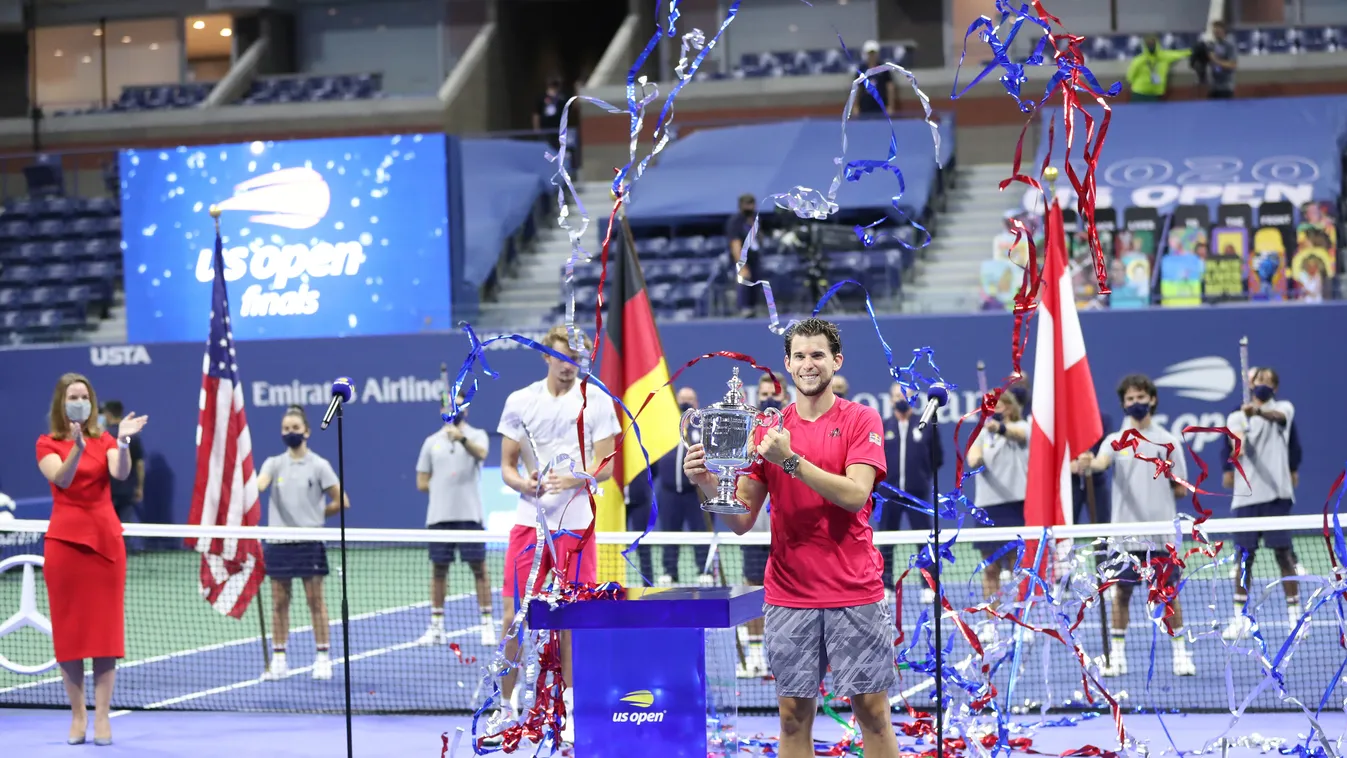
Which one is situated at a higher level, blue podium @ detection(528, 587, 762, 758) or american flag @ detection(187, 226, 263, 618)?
american flag @ detection(187, 226, 263, 618)

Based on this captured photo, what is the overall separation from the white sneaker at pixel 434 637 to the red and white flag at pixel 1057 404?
403cm

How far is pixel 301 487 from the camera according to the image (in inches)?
402

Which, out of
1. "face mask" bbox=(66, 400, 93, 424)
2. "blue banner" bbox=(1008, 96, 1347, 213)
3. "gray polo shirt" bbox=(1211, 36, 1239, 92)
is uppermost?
"gray polo shirt" bbox=(1211, 36, 1239, 92)

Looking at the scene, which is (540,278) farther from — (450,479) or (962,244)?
(450,479)

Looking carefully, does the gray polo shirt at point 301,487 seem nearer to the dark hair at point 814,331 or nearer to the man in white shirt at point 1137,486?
the man in white shirt at point 1137,486

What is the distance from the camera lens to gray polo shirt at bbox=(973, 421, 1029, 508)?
34.2 feet

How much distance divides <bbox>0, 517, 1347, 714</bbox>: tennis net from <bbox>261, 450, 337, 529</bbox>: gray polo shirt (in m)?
0.36

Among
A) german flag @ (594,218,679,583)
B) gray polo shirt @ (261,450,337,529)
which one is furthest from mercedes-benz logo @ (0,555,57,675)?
german flag @ (594,218,679,583)

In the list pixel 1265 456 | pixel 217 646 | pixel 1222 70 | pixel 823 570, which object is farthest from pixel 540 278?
pixel 823 570

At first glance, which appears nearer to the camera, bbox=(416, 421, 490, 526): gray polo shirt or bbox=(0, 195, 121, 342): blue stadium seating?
bbox=(416, 421, 490, 526): gray polo shirt

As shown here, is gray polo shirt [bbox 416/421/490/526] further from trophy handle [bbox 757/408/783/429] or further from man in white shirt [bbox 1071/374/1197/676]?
trophy handle [bbox 757/408/783/429]

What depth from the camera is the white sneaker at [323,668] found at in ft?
31.1

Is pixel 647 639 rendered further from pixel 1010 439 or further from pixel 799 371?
pixel 1010 439

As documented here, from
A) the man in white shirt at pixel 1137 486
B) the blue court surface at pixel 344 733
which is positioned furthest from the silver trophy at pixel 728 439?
the man in white shirt at pixel 1137 486
